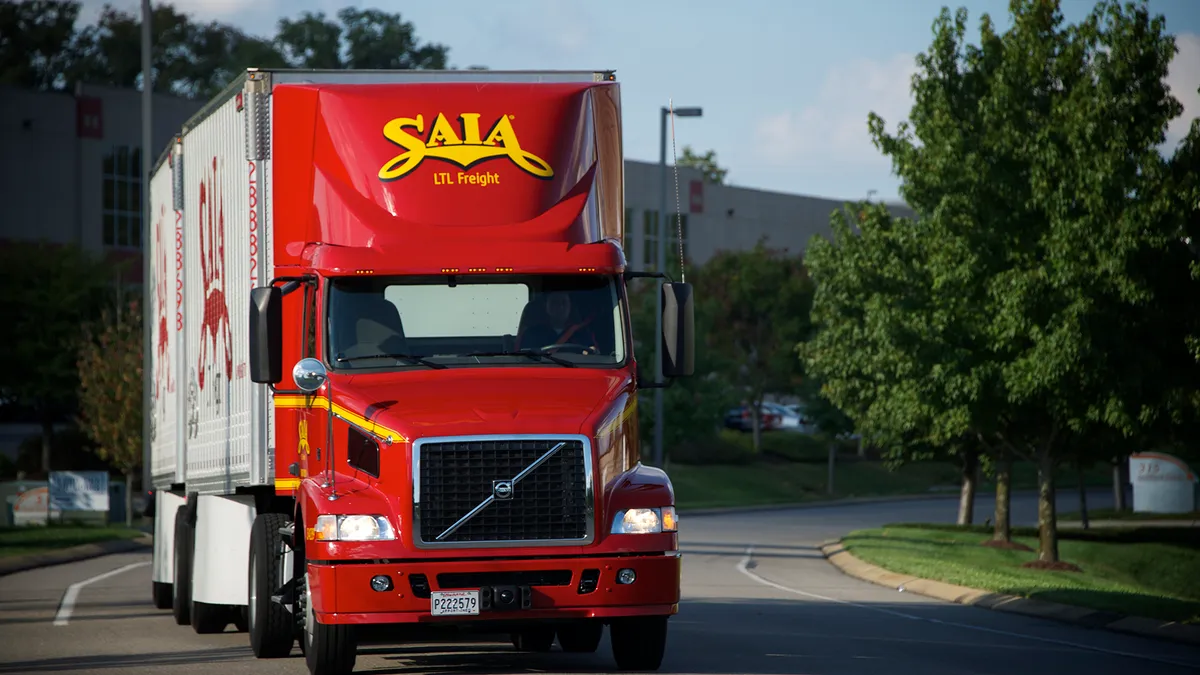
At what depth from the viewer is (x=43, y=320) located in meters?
58.2

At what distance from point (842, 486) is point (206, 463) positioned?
4870cm

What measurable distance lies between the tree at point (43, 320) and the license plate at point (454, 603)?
1895 inches

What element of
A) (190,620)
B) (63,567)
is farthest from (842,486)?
(190,620)

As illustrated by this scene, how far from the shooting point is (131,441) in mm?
40312

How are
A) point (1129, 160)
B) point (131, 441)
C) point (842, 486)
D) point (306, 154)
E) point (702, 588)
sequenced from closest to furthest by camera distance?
point (306, 154) → point (702, 588) → point (1129, 160) → point (131, 441) → point (842, 486)

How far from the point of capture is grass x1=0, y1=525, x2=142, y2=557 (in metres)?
31.8

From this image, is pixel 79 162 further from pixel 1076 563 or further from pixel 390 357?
pixel 390 357

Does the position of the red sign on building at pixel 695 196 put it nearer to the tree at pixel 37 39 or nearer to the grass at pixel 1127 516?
the tree at pixel 37 39

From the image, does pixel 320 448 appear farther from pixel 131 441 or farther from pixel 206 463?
pixel 131 441

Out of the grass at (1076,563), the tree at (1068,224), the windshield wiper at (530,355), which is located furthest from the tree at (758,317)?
the windshield wiper at (530,355)

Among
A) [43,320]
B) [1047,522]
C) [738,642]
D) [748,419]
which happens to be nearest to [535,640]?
[738,642]

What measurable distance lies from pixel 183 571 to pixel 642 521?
716 cm

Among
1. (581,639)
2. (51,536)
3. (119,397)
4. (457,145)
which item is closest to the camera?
(457,145)

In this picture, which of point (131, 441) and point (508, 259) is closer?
point (508, 259)
